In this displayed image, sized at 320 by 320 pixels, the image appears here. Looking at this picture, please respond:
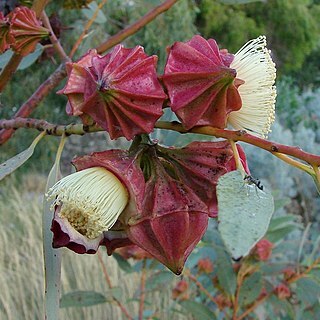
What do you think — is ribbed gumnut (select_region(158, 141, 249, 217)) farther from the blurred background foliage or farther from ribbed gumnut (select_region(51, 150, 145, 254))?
the blurred background foliage

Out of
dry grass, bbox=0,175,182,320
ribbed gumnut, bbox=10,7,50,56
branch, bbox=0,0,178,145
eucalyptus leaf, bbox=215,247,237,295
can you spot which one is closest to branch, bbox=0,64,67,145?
branch, bbox=0,0,178,145

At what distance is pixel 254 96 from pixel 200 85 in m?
0.06

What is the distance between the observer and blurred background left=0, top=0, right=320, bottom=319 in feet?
7.38

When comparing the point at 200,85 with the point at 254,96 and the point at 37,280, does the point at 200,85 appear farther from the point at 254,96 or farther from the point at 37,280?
the point at 37,280

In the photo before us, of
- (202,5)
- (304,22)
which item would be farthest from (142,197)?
(304,22)

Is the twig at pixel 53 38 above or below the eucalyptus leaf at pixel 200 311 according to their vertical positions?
above

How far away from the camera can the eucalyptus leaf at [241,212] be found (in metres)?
0.33

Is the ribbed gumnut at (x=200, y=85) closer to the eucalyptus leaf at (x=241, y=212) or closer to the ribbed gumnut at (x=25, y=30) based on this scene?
the eucalyptus leaf at (x=241, y=212)

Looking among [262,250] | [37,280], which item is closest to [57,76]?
[262,250]

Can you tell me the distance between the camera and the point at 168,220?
0.43m

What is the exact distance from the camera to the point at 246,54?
489 mm

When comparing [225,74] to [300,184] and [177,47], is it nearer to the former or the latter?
[177,47]

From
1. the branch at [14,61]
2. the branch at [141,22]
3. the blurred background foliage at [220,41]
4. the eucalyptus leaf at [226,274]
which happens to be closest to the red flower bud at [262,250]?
→ the eucalyptus leaf at [226,274]

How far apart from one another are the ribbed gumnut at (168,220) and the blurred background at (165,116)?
258 millimetres
